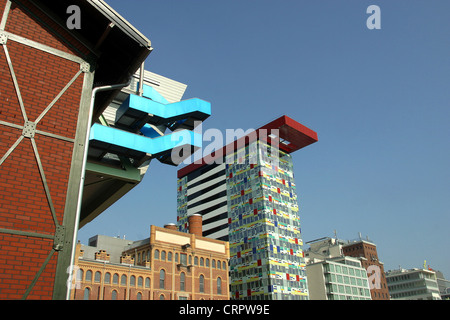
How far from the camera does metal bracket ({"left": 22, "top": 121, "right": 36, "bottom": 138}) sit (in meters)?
9.51

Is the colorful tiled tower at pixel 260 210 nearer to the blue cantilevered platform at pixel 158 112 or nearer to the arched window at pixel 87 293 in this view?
the arched window at pixel 87 293

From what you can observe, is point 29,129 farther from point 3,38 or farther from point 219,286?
→ point 219,286

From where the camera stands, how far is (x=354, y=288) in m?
105

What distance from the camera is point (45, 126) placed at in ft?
32.4

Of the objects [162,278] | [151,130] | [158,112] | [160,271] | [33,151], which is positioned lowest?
[33,151]

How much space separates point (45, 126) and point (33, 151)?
779mm

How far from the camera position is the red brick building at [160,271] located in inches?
1905

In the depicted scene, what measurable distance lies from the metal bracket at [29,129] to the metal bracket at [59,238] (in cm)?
241

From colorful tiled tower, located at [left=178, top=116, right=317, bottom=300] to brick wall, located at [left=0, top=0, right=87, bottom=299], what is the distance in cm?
7054

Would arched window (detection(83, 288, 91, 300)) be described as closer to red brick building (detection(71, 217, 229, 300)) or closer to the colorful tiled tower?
red brick building (detection(71, 217, 229, 300))

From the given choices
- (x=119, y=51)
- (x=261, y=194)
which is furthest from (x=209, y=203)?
(x=119, y=51)

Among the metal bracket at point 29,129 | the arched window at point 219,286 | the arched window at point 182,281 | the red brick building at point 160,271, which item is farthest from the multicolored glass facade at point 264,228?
the metal bracket at point 29,129

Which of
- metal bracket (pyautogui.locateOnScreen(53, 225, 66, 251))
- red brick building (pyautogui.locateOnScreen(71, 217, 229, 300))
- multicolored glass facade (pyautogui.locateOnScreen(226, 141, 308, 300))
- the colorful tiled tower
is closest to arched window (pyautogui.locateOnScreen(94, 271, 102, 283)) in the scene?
red brick building (pyautogui.locateOnScreen(71, 217, 229, 300))

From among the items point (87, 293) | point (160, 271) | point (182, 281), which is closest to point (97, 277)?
point (87, 293)
